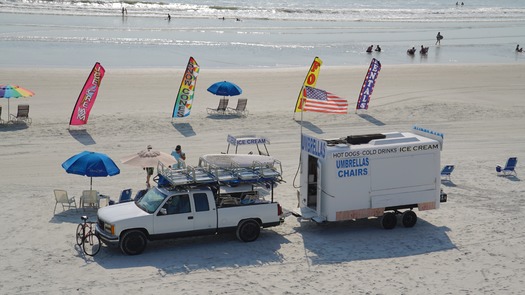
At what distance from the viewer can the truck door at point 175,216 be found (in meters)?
16.3

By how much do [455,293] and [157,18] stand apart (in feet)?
Answer: 211

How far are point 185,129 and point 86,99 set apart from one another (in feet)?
12.3

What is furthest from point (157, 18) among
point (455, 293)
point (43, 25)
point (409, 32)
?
point (455, 293)

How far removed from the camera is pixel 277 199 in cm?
2038

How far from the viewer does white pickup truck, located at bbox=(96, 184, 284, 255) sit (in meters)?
16.1

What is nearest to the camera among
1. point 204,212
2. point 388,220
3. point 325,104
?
point 204,212

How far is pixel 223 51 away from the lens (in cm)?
5119

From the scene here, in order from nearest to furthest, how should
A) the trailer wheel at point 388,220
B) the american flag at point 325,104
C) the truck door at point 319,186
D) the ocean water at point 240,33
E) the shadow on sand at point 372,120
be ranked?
the truck door at point 319,186 → the trailer wheel at point 388,220 → the american flag at point 325,104 → the shadow on sand at point 372,120 → the ocean water at point 240,33

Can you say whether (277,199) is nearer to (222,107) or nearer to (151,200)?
(151,200)

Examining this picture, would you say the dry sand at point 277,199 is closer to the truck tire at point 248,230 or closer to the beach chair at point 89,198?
the truck tire at point 248,230

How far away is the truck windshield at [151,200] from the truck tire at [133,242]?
0.60m

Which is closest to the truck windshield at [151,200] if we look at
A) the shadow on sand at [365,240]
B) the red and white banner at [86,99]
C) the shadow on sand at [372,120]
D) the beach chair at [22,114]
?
the shadow on sand at [365,240]

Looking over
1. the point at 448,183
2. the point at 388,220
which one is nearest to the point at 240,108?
the point at 448,183

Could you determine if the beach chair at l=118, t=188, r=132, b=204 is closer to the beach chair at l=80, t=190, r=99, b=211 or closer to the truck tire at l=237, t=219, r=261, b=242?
the beach chair at l=80, t=190, r=99, b=211
